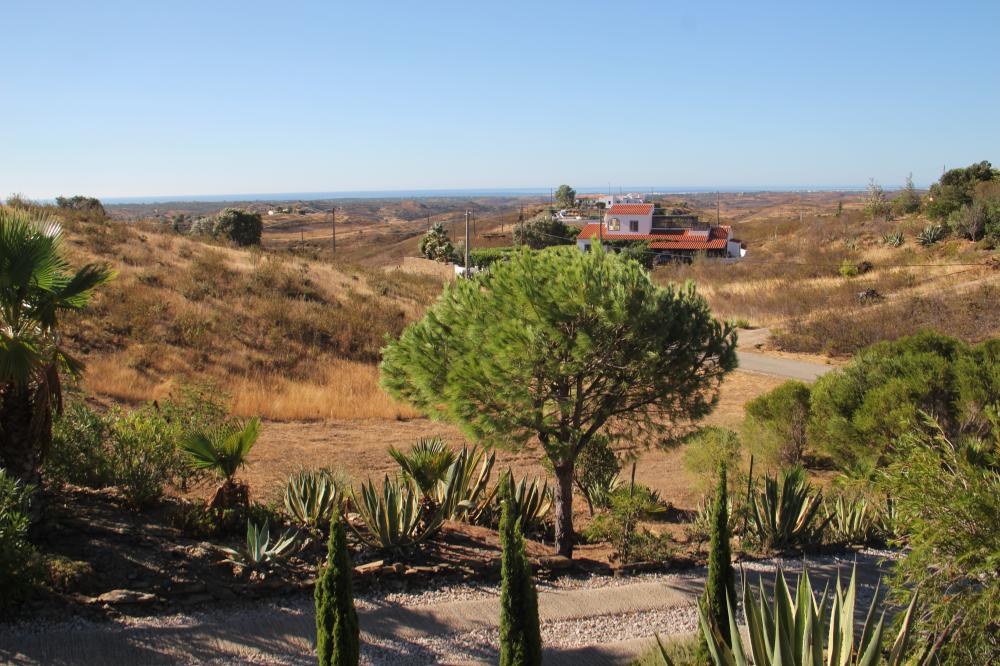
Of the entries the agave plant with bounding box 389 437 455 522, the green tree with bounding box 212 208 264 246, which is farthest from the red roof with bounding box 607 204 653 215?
the agave plant with bounding box 389 437 455 522

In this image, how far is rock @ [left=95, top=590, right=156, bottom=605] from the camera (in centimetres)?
702

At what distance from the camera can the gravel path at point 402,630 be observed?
641 cm

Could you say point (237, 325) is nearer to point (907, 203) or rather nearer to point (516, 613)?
point (516, 613)

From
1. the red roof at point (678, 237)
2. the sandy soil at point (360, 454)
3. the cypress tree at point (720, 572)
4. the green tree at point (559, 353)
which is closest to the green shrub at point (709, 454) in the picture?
the sandy soil at point (360, 454)

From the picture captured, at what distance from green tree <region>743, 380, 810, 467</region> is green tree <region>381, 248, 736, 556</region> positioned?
20.2 feet

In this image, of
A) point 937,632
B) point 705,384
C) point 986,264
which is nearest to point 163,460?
point 705,384

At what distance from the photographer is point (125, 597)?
279 inches

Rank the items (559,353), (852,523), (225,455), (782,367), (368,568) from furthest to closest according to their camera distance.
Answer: (782,367), (852,523), (559,353), (225,455), (368,568)

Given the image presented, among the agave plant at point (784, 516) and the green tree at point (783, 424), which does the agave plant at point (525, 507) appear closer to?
the agave plant at point (784, 516)

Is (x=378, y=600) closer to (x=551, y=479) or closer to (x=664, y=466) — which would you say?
(x=551, y=479)

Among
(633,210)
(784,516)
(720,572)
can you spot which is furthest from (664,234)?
(720,572)

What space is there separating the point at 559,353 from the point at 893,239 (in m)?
45.3

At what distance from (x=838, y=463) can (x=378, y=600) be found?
9.37 meters

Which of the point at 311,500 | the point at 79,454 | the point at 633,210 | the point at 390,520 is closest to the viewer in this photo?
the point at 390,520
